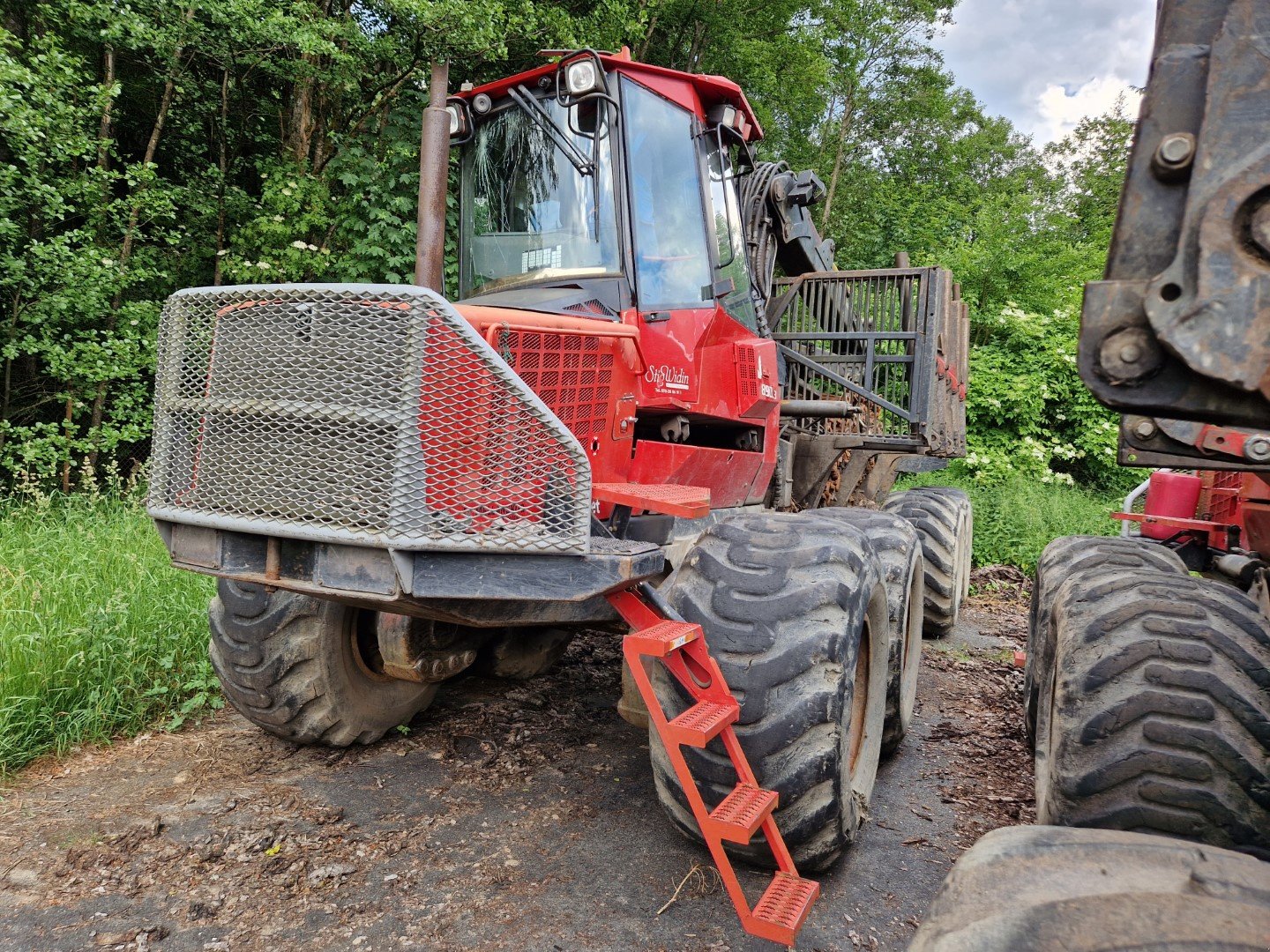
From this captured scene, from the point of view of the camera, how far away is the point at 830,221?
73.3ft

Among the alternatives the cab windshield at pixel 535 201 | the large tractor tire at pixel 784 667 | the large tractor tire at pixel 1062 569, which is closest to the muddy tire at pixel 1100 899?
the large tractor tire at pixel 784 667

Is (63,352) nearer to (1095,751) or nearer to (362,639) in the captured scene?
(362,639)

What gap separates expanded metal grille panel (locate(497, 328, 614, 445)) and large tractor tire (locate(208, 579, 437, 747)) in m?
1.24

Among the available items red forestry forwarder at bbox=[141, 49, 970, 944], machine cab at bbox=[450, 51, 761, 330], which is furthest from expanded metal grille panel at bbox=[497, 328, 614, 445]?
machine cab at bbox=[450, 51, 761, 330]

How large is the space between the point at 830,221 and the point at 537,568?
71.1ft

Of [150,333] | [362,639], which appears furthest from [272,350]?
[150,333]

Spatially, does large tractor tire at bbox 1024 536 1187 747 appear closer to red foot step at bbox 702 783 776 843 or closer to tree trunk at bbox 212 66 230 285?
red foot step at bbox 702 783 776 843

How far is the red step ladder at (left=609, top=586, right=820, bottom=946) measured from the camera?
2348 mm

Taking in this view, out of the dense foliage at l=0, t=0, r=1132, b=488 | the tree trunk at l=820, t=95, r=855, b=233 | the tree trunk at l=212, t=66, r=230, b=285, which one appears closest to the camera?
the dense foliage at l=0, t=0, r=1132, b=488

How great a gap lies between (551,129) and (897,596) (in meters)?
2.47

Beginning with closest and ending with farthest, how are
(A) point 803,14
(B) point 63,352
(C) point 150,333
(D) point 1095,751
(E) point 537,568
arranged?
(D) point 1095,751 → (E) point 537,568 → (B) point 63,352 → (C) point 150,333 → (A) point 803,14

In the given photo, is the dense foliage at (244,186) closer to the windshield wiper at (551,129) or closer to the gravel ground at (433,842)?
the gravel ground at (433,842)

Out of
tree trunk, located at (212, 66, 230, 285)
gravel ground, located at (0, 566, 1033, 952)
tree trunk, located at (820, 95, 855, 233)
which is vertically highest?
tree trunk, located at (820, 95, 855, 233)

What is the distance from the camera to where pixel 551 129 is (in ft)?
11.6
